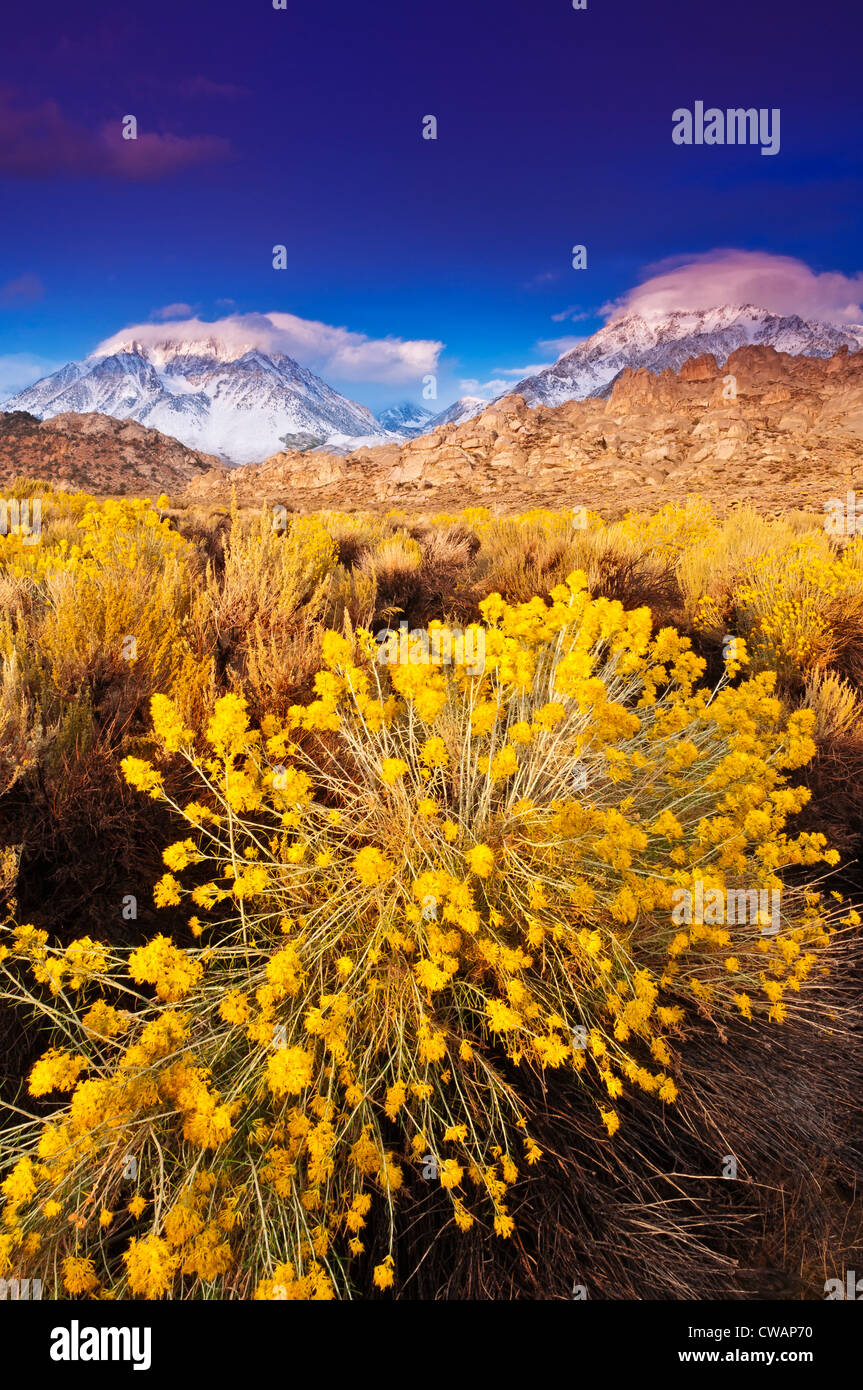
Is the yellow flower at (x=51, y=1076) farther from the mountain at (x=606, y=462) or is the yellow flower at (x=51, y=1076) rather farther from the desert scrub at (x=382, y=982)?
the mountain at (x=606, y=462)

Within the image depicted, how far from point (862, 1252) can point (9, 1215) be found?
6.98 ft

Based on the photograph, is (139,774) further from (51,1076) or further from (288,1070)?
(288,1070)

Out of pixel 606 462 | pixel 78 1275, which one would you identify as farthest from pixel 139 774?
pixel 606 462

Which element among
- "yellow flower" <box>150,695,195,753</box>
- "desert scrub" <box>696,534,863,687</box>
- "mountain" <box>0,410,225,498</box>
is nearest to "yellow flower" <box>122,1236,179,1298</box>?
"yellow flower" <box>150,695,195,753</box>

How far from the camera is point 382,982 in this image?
69.4 inches

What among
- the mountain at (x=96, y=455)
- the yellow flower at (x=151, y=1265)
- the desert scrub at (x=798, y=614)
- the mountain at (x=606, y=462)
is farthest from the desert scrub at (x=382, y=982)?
A: the mountain at (x=96, y=455)

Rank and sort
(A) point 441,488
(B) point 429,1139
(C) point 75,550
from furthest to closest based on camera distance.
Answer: (A) point 441,488, (C) point 75,550, (B) point 429,1139

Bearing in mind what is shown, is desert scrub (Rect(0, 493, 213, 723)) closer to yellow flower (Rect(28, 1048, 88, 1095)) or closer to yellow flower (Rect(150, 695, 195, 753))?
yellow flower (Rect(150, 695, 195, 753))

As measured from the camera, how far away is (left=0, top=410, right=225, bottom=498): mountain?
39000 mm

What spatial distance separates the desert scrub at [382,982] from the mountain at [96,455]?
3924 cm

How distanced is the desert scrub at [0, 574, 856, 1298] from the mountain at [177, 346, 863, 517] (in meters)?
13.0
